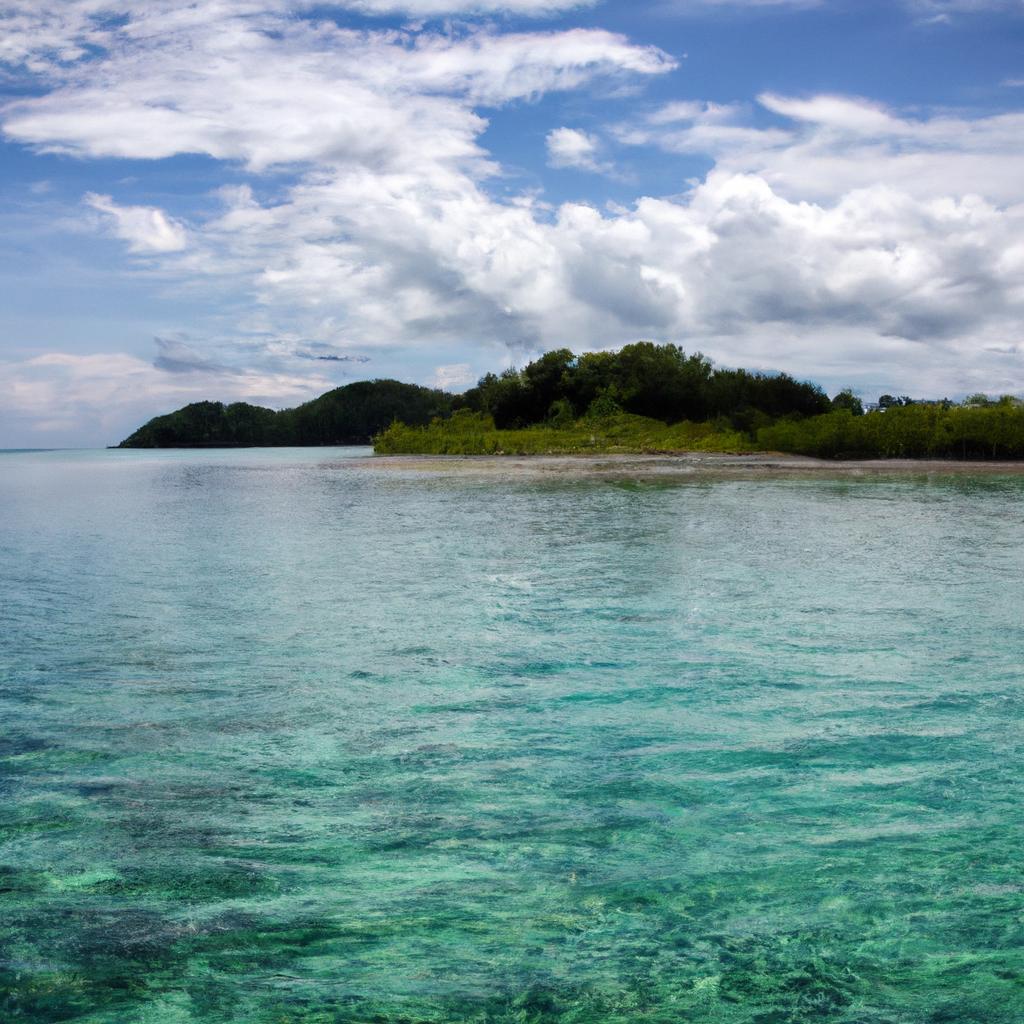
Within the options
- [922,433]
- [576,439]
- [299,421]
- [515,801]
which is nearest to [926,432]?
[922,433]

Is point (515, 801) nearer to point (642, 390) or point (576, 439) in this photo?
point (576, 439)

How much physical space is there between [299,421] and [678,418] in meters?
117

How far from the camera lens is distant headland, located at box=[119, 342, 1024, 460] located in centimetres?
4975

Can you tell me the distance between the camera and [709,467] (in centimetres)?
4500

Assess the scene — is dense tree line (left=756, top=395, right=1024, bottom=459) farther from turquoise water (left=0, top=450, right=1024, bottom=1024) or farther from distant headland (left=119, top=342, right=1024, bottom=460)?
turquoise water (left=0, top=450, right=1024, bottom=1024)

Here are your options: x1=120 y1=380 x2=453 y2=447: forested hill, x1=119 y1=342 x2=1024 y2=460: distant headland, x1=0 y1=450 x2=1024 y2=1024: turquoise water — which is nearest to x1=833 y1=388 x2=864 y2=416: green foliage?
x1=119 y1=342 x2=1024 y2=460: distant headland

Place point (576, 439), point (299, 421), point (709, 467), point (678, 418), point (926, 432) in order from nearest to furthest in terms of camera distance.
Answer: point (709, 467), point (926, 432), point (576, 439), point (678, 418), point (299, 421)

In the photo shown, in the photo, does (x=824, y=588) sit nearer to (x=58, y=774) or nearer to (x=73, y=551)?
(x=58, y=774)

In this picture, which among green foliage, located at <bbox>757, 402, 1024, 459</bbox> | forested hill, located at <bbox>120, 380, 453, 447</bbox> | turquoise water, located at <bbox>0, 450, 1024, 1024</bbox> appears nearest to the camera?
turquoise water, located at <bbox>0, 450, 1024, 1024</bbox>

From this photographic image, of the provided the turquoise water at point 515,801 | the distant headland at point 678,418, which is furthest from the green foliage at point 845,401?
the turquoise water at point 515,801

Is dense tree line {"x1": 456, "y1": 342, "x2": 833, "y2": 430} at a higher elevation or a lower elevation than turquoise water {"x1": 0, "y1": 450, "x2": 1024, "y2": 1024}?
higher

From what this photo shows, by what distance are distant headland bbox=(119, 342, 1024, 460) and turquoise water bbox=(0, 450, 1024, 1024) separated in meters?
40.5

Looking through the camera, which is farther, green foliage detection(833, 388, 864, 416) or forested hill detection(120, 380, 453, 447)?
forested hill detection(120, 380, 453, 447)

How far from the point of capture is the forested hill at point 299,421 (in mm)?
175875
